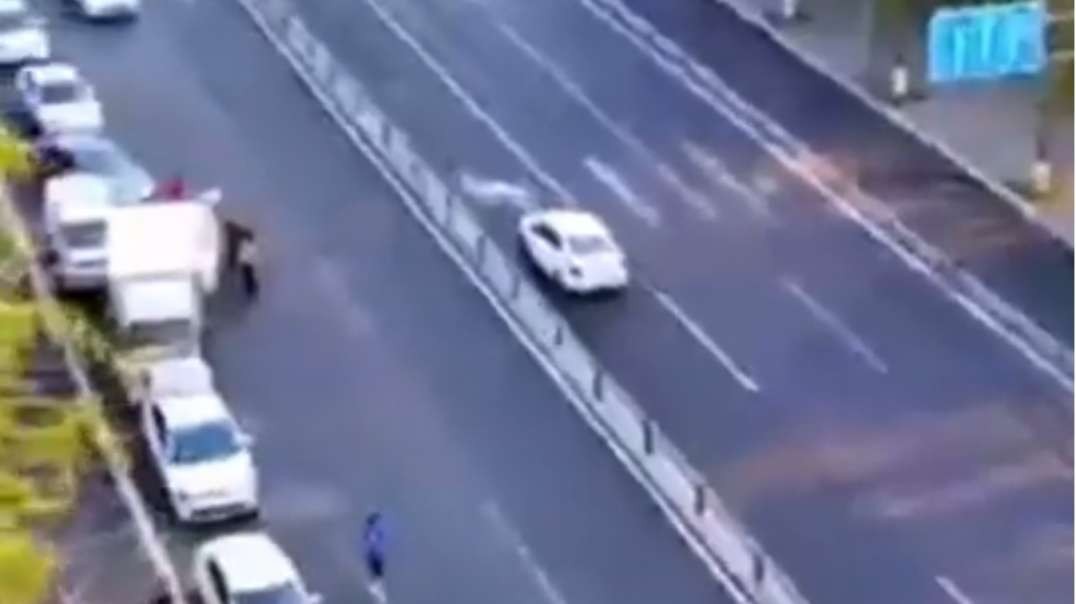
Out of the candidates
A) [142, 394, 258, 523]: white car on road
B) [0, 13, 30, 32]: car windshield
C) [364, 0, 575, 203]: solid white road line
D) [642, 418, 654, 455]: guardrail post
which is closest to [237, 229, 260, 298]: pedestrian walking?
[364, 0, 575, 203]: solid white road line

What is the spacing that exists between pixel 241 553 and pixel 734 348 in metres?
10.7

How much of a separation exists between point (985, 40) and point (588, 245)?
314 inches

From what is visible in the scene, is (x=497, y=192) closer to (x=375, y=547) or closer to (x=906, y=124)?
(x=906, y=124)

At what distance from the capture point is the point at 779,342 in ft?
141

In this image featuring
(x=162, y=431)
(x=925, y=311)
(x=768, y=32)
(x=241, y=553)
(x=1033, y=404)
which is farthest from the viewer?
(x=768, y=32)

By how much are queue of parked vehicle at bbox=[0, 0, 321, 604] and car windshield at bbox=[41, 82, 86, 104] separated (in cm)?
3

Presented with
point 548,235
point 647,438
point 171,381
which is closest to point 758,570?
point 647,438

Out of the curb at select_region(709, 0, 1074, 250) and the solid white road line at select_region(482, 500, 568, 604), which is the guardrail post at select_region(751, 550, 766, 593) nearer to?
the solid white road line at select_region(482, 500, 568, 604)

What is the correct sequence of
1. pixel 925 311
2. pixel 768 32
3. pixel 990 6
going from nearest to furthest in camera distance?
pixel 925 311, pixel 990 6, pixel 768 32

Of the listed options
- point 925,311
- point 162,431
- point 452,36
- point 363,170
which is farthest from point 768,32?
Result: point 162,431

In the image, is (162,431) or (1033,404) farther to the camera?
(1033,404)

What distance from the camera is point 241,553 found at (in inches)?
1374

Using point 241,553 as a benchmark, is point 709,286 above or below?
below

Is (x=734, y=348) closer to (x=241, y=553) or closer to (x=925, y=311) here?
(x=925, y=311)
